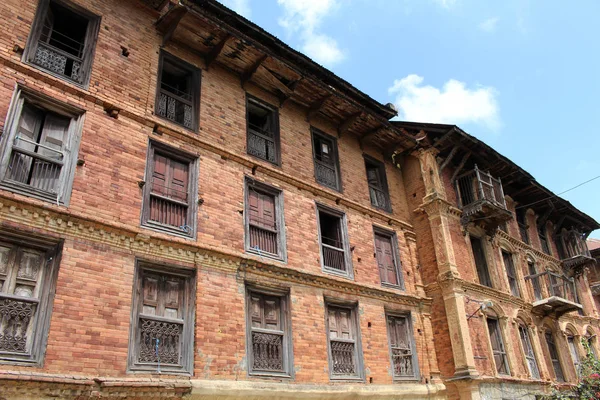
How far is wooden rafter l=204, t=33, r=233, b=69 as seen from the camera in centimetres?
Answer: 1126

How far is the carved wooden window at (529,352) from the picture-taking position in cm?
1544

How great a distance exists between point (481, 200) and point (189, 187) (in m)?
9.95

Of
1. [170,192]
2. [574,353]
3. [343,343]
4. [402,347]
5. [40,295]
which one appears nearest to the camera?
[40,295]

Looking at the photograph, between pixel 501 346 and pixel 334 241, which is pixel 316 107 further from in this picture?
pixel 501 346

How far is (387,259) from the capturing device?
13727mm

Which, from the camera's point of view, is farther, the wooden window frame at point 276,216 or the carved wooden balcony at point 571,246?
the carved wooden balcony at point 571,246

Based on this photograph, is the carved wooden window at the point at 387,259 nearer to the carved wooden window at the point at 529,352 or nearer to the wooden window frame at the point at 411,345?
the wooden window frame at the point at 411,345

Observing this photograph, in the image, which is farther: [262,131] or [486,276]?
[486,276]

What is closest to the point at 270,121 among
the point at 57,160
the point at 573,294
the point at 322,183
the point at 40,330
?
the point at 322,183

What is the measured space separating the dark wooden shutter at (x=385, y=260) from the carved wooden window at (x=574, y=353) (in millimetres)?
10004

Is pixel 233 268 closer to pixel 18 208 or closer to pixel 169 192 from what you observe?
pixel 169 192

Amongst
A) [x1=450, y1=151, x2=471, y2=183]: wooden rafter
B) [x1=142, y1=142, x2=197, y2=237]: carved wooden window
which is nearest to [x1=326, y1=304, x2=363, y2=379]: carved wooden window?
[x1=142, y1=142, x2=197, y2=237]: carved wooden window

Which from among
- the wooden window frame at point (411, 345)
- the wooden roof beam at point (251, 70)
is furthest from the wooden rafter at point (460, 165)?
the wooden roof beam at point (251, 70)

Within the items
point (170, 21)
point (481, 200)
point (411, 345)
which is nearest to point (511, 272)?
point (481, 200)
